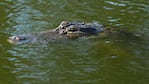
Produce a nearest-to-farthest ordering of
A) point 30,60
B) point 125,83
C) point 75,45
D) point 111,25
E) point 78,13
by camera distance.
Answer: point 125,83
point 30,60
point 75,45
point 111,25
point 78,13

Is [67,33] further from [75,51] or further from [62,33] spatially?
[75,51]

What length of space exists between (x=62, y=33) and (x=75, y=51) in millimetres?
765

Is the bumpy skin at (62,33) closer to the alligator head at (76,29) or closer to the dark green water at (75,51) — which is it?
the alligator head at (76,29)

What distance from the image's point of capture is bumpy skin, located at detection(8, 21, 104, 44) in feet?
28.4

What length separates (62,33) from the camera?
29.2ft

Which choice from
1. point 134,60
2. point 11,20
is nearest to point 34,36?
point 11,20

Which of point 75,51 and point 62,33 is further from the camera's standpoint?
point 62,33

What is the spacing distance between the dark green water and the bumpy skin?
0.19 meters

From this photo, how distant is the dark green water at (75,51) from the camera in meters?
7.30

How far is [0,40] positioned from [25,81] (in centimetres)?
206

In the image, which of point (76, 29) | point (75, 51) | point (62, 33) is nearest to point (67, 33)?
point (62, 33)

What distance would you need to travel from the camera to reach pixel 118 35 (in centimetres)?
898

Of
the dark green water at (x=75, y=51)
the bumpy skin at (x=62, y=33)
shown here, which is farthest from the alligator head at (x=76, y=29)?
the dark green water at (x=75, y=51)

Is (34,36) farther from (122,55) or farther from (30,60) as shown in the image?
(122,55)
